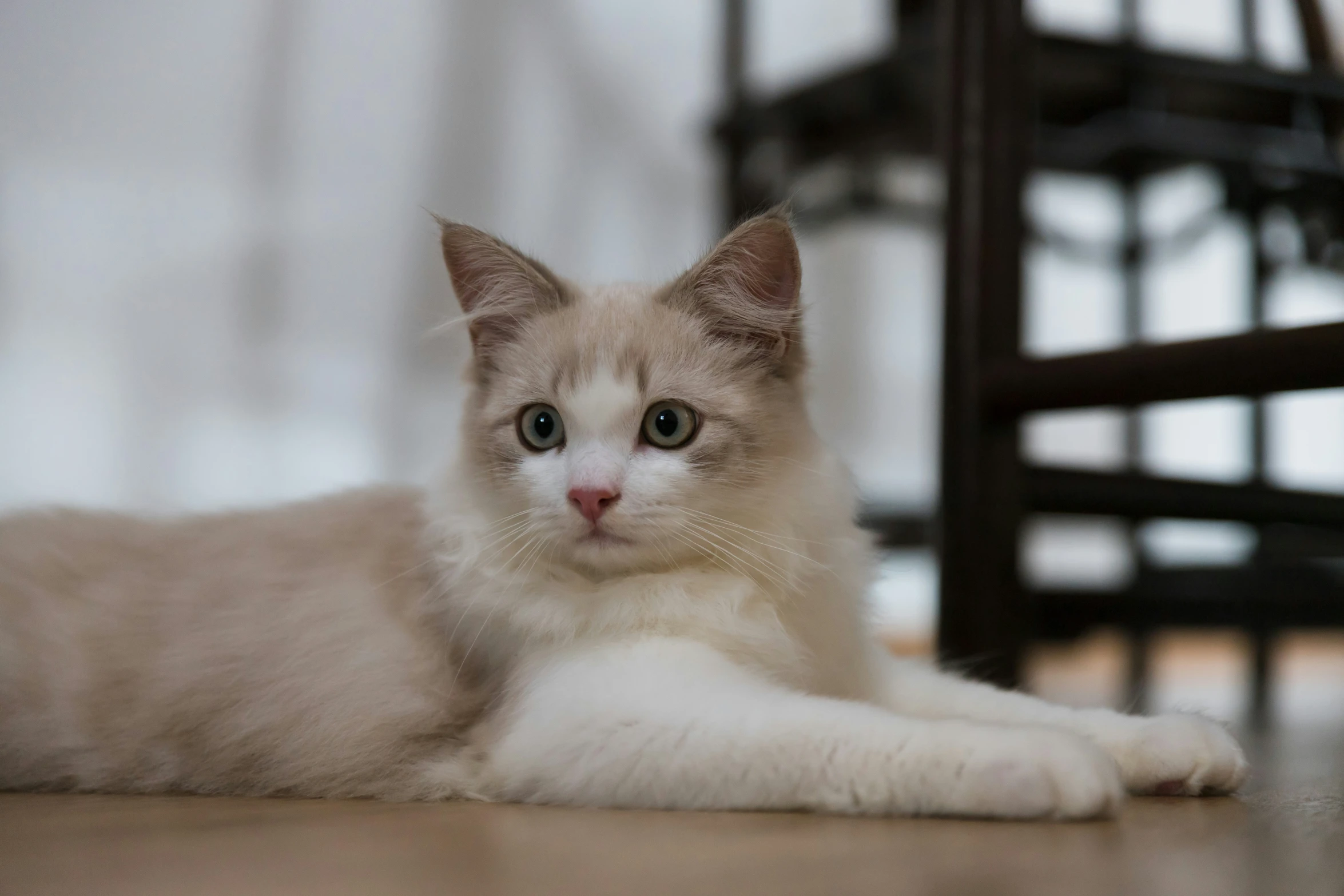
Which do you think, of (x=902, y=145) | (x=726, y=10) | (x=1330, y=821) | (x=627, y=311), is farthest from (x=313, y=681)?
(x=726, y=10)

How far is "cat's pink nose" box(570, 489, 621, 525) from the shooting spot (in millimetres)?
1091

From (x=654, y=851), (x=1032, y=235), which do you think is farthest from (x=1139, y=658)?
(x=654, y=851)

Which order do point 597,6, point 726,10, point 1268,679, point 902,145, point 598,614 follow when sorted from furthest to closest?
point 597,6, point 726,10, point 902,145, point 1268,679, point 598,614

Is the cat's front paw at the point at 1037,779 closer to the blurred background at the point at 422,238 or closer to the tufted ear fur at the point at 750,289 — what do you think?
the tufted ear fur at the point at 750,289

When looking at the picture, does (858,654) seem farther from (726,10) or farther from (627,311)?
(726,10)

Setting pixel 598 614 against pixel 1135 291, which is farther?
pixel 1135 291

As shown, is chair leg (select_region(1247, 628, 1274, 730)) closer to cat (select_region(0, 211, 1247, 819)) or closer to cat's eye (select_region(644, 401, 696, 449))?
cat (select_region(0, 211, 1247, 819))

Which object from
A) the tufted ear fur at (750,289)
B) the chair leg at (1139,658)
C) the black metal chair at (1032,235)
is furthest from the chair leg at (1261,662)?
the tufted ear fur at (750,289)

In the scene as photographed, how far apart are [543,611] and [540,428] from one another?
20 centimetres

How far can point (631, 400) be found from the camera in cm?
115

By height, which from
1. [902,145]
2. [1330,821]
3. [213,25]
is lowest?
[1330,821]

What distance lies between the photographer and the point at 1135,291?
3371mm

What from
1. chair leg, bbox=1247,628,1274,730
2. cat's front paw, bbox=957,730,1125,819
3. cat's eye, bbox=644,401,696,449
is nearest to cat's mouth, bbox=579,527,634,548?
cat's eye, bbox=644,401,696,449

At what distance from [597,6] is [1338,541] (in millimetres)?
2799
